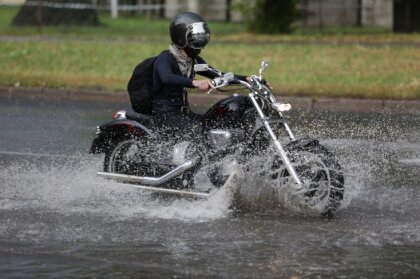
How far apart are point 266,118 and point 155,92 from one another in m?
1.15

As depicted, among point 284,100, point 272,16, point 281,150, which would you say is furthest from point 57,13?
point 281,150

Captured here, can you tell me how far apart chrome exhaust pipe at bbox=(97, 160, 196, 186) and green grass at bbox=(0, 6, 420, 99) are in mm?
7589

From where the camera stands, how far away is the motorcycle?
883cm

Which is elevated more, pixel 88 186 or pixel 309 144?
pixel 309 144

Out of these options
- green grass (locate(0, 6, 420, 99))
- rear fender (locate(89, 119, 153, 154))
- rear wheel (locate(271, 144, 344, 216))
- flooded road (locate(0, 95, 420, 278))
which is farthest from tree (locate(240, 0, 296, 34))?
rear wheel (locate(271, 144, 344, 216))

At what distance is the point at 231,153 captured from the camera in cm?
918

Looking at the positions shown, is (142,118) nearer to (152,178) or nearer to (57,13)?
(152,178)

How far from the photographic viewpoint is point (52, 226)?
8.80 meters

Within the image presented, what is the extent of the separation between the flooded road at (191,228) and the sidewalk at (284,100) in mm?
3544

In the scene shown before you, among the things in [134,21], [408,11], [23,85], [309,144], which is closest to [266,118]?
[309,144]

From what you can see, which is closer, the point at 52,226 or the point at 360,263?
the point at 360,263

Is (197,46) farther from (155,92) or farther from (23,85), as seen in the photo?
(23,85)

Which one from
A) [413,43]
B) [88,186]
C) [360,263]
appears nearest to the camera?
[360,263]

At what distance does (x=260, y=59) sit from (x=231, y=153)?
12142 mm
